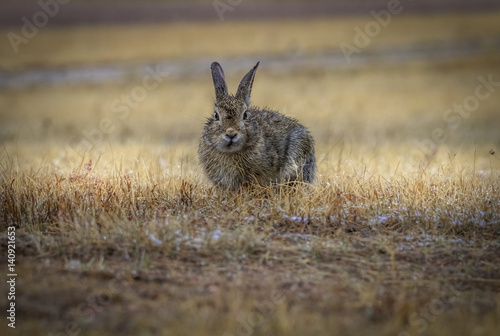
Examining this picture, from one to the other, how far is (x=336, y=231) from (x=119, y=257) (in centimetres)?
230

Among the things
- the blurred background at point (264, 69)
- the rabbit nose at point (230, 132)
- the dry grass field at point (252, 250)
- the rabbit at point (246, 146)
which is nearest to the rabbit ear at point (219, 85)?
the rabbit at point (246, 146)

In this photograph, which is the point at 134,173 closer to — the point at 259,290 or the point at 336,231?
the point at 336,231

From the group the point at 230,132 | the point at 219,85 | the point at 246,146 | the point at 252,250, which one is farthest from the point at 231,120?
the point at 252,250

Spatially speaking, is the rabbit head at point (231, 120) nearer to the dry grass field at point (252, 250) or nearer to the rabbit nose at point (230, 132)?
the rabbit nose at point (230, 132)

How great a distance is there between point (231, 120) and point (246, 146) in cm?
43

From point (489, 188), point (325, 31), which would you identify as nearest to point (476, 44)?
point (325, 31)

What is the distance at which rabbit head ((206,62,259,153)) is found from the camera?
7.95 meters

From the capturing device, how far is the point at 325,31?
3912 centimetres

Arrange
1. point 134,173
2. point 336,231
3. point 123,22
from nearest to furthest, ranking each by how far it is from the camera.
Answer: point 336,231 → point 134,173 → point 123,22

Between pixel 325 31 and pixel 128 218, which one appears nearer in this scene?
pixel 128 218

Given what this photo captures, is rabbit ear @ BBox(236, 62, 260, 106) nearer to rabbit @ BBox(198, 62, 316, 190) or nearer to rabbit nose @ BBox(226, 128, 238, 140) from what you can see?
rabbit @ BBox(198, 62, 316, 190)

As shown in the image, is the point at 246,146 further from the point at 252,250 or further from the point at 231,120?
the point at 252,250

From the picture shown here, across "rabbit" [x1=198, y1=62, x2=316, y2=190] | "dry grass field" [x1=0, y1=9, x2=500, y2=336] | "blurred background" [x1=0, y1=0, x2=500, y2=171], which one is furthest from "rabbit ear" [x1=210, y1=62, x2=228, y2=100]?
"blurred background" [x1=0, y1=0, x2=500, y2=171]

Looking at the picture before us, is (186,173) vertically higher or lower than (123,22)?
lower
